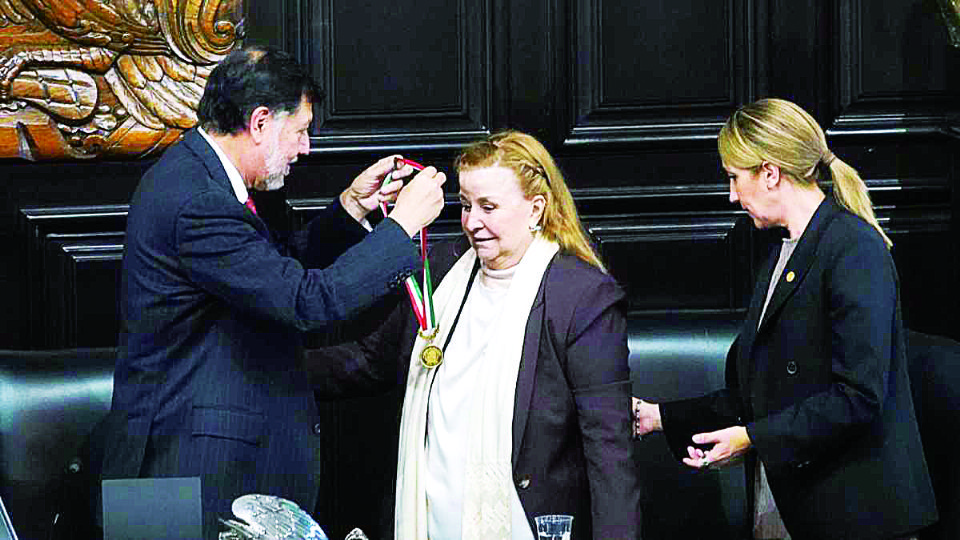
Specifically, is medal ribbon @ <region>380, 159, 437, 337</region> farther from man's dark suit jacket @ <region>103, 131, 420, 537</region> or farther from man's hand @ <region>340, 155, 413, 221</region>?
man's dark suit jacket @ <region>103, 131, 420, 537</region>

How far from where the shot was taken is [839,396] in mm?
3371

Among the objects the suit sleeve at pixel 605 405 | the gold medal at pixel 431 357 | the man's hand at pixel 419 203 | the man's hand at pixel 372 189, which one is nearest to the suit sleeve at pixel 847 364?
the suit sleeve at pixel 605 405

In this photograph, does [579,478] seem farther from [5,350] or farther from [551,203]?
[5,350]

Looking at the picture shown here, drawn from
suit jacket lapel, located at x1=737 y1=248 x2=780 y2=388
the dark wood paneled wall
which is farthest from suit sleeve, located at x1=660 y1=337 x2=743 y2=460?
the dark wood paneled wall

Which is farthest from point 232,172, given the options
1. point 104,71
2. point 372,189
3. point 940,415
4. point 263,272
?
point 940,415

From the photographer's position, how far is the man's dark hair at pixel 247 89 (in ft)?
10.8

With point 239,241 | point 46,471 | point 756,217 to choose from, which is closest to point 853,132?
point 756,217

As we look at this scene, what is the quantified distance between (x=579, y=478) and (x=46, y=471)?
150 cm

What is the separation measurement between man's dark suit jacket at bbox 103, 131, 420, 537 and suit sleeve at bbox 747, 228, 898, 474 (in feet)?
2.97

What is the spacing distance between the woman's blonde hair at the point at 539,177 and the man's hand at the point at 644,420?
411mm

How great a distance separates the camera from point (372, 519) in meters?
4.59

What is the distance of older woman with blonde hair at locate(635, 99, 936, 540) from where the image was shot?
337 cm

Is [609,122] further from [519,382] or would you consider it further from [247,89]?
[247,89]

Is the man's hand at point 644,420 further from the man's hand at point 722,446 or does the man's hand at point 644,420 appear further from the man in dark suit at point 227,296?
the man in dark suit at point 227,296
